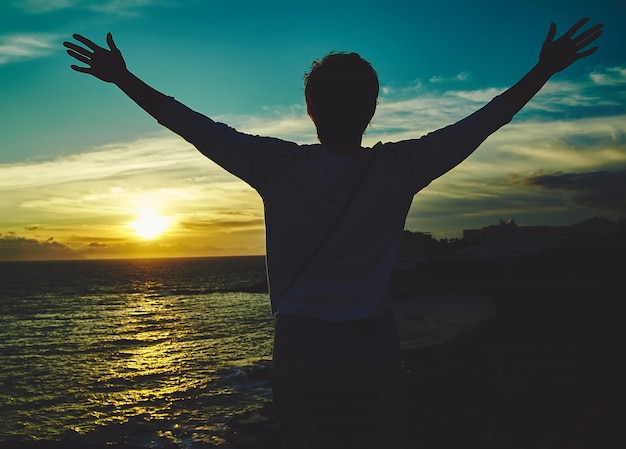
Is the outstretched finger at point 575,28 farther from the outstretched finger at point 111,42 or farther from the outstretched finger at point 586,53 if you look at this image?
the outstretched finger at point 111,42

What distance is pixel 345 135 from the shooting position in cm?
164

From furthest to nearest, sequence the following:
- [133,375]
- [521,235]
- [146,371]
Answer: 1. [521,235]
2. [146,371]
3. [133,375]

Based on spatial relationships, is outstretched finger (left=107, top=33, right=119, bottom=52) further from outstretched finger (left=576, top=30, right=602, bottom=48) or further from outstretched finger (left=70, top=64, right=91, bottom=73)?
outstretched finger (left=576, top=30, right=602, bottom=48)

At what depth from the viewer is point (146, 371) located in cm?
2069

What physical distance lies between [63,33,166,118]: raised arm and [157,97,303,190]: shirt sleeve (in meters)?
0.07

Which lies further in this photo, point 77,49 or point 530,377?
point 530,377

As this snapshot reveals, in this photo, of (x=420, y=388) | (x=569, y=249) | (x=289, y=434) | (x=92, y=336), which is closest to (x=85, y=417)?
(x=420, y=388)

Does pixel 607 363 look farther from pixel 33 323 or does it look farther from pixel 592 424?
pixel 33 323

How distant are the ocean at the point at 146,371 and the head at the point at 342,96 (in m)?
11.0

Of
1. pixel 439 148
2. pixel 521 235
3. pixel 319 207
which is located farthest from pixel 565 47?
pixel 521 235

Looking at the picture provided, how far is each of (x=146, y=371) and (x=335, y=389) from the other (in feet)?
Result: 70.2

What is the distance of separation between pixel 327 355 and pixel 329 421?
8.0 inches

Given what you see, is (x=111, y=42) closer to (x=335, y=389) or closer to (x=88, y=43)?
(x=88, y=43)

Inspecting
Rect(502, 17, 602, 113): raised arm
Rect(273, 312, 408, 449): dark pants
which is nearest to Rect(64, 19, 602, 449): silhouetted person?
Rect(273, 312, 408, 449): dark pants
